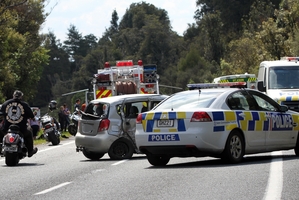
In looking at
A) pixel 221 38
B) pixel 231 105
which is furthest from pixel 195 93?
pixel 221 38

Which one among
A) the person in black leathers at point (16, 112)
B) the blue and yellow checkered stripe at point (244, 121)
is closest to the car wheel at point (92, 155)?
the person in black leathers at point (16, 112)

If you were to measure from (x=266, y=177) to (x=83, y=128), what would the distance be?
25.5ft

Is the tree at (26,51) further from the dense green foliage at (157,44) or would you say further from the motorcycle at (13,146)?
the motorcycle at (13,146)

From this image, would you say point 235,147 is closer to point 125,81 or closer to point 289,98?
point 289,98

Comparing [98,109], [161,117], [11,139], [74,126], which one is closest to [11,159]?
[11,139]

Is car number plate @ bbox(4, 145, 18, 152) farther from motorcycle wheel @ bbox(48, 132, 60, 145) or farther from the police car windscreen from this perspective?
the police car windscreen

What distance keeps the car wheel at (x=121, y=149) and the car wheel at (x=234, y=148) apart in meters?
3.99

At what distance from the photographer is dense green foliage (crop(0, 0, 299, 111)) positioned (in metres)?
56.4

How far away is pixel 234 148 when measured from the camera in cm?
1678

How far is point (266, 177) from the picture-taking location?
1378cm

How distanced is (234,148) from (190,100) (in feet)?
3.93

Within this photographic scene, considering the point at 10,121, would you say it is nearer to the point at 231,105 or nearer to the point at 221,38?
the point at 231,105

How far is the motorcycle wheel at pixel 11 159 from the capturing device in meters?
19.6

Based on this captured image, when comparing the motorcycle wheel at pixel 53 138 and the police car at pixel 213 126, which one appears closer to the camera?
the police car at pixel 213 126
